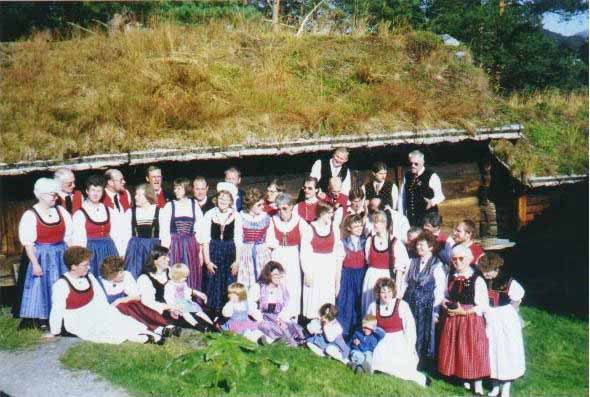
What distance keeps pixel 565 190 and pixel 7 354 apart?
22.9ft

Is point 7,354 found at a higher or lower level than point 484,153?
lower

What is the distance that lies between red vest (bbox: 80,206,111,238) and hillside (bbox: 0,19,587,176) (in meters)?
0.75

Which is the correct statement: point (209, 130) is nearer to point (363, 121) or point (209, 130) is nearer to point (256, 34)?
point (363, 121)

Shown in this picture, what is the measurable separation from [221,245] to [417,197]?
7.45 ft

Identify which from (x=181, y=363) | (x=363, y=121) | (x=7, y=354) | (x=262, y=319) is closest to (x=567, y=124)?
(x=363, y=121)

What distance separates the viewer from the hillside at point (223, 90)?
20.0 feet

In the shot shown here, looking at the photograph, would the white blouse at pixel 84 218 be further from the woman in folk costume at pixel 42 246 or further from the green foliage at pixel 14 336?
the green foliage at pixel 14 336

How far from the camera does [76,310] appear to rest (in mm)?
5348

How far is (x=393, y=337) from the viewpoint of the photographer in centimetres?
527

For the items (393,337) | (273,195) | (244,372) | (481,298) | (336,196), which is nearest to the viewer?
(244,372)

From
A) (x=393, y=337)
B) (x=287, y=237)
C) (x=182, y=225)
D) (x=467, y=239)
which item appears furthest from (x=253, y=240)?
(x=467, y=239)

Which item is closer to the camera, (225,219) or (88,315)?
(88,315)

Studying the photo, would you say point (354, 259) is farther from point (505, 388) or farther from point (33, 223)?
point (33, 223)

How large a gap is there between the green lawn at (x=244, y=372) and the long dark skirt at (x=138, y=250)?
34.4 inches
